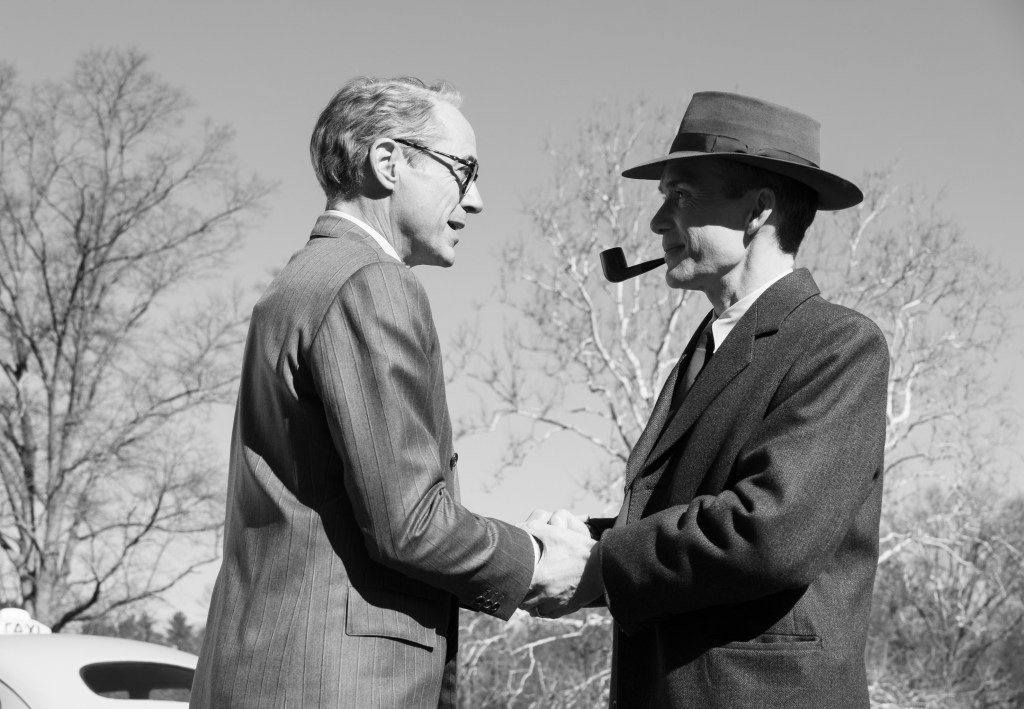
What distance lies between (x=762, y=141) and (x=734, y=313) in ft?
1.29

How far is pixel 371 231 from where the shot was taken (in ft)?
8.28

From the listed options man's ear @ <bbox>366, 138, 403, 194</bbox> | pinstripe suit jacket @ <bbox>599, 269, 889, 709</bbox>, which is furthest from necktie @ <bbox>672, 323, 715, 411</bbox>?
man's ear @ <bbox>366, 138, 403, 194</bbox>

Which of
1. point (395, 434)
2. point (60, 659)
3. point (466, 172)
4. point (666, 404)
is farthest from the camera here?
point (60, 659)

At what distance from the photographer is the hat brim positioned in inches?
106

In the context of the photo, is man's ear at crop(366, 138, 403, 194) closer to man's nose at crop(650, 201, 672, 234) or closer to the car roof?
man's nose at crop(650, 201, 672, 234)

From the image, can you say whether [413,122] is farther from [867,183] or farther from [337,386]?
[867,183]

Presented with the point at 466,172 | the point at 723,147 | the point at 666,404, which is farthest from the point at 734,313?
the point at 466,172

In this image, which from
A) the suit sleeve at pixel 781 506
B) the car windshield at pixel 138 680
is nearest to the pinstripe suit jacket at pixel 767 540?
the suit sleeve at pixel 781 506

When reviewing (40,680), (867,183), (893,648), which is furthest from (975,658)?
(40,680)

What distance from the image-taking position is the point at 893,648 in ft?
91.6

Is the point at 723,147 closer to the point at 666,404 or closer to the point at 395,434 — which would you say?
the point at 666,404

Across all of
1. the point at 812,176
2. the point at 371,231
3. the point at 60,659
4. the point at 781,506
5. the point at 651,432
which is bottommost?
the point at 60,659

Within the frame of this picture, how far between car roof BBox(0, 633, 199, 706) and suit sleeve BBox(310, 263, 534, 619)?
2.57 metres

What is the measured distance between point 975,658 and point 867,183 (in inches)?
465
